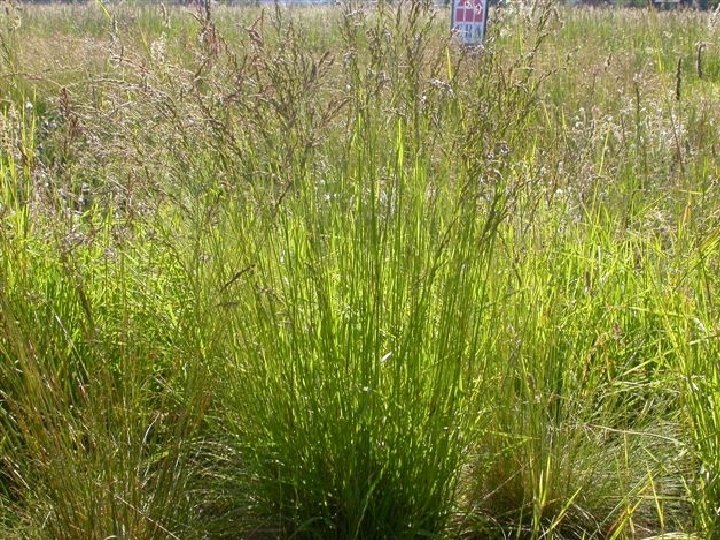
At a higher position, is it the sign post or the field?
the sign post

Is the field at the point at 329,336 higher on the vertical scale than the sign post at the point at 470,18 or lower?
lower

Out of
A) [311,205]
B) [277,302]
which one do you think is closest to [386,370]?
[277,302]

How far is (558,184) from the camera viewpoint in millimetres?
3166

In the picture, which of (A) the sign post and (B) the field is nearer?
(B) the field

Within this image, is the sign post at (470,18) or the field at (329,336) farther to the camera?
the sign post at (470,18)

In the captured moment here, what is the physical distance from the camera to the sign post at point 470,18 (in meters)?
3.78

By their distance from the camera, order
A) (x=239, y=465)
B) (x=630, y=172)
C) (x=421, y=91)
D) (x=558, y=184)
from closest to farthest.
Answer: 1. (x=421, y=91)
2. (x=239, y=465)
3. (x=558, y=184)
4. (x=630, y=172)

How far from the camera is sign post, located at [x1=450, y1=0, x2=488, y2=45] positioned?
12.4 feet

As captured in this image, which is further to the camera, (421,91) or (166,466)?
(421,91)

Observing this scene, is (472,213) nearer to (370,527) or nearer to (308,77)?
(308,77)

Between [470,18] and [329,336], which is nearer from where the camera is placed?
[329,336]

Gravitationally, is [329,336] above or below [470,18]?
below

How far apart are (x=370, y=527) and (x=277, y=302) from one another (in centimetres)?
62

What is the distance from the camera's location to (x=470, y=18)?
4582 mm
